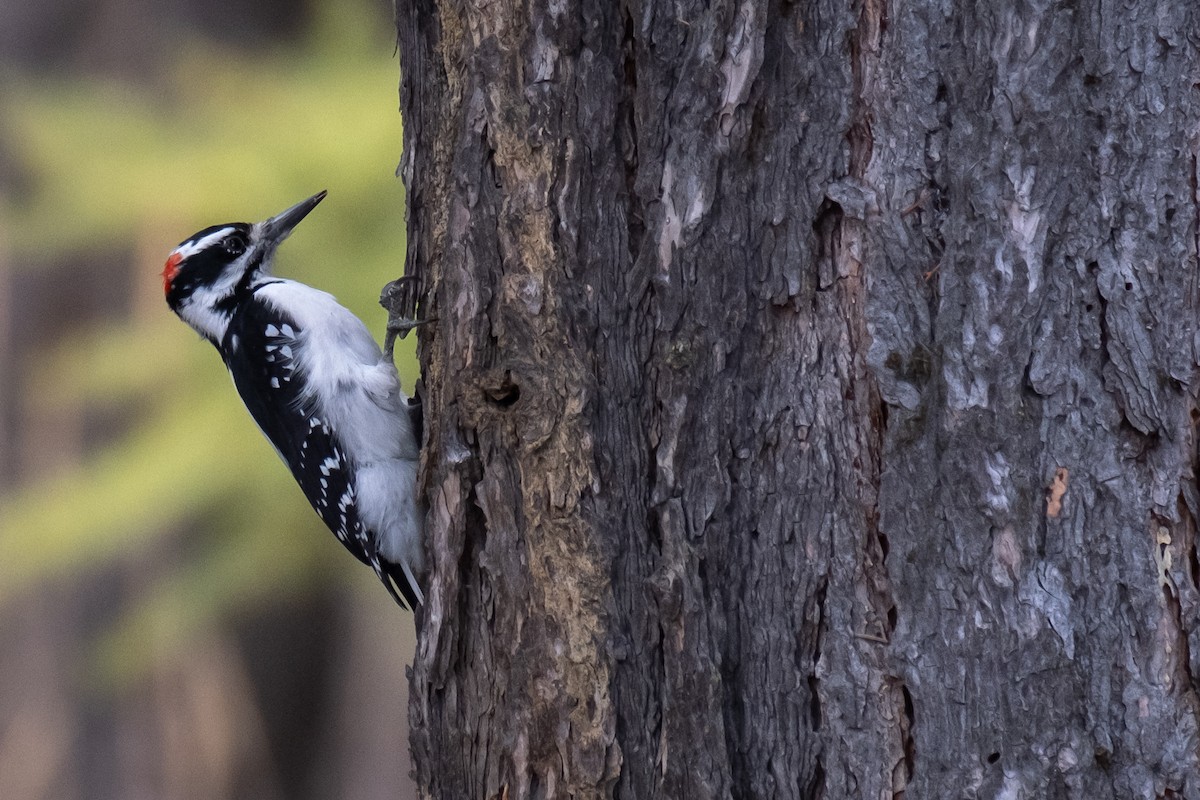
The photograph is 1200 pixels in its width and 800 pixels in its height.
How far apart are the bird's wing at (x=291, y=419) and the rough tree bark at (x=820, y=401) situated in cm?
107

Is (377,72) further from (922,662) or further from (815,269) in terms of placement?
(922,662)

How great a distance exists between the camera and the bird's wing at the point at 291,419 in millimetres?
2734

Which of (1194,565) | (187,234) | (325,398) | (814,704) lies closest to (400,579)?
(325,398)

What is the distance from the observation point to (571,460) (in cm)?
157

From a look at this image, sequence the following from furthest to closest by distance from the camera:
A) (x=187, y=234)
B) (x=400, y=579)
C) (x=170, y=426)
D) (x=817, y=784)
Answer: (x=187, y=234) < (x=170, y=426) < (x=400, y=579) < (x=817, y=784)

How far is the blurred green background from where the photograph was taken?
350 centimetres

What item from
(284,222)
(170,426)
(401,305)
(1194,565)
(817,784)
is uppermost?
(284,222)

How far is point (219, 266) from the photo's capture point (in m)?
3.16

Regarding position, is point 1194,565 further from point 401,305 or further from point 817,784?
point 401,305

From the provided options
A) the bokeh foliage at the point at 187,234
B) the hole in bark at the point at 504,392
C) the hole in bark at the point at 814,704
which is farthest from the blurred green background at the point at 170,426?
the hole in bark at the point at 814,704

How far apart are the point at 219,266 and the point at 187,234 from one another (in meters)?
0.73

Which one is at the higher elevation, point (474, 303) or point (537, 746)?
point (474, 303)

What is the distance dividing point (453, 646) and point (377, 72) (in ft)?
8.10

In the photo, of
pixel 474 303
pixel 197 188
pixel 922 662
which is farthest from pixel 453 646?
pixel 197 188
